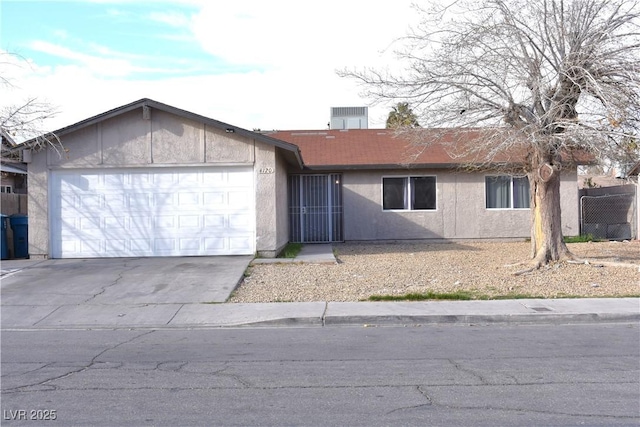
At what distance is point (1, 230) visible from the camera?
17.1 metres

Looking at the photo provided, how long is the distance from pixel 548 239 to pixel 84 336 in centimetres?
1071

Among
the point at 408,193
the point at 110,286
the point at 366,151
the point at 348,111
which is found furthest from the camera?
the point at 348,111

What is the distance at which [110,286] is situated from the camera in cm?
1317

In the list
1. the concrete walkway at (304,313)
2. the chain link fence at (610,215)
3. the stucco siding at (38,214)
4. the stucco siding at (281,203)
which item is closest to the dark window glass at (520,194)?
the chain link fence at (610,215)

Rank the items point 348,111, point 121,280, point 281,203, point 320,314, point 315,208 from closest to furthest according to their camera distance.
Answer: point 320,314 < point 121,280 < point 281,203 < point 315,208 < point 348,111

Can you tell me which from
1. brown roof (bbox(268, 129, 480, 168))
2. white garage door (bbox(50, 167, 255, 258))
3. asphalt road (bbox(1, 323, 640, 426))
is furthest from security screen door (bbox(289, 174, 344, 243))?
asphalt road (bbox(1, 323, 640, 426))

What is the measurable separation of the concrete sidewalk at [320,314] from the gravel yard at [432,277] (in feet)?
2.51

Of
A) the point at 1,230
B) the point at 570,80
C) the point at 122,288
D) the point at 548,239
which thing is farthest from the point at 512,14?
the point at 1,230

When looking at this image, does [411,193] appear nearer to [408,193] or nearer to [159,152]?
[408,193]

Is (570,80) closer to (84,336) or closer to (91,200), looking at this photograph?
(84,336)

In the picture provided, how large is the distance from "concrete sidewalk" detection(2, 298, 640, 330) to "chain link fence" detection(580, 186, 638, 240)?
12.7m

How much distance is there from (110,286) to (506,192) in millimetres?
14498

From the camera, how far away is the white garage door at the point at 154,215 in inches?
659

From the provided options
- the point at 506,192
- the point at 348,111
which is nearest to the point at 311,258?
the point at 506,192
